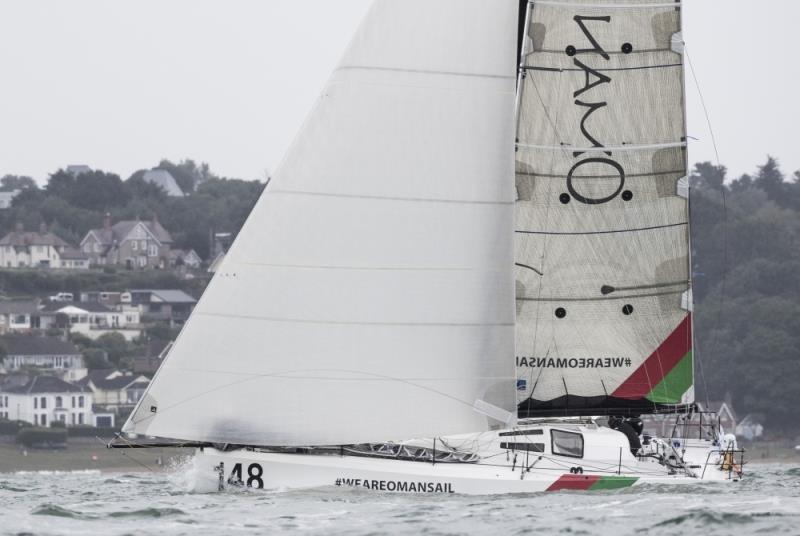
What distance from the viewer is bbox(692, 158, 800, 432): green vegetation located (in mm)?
80688

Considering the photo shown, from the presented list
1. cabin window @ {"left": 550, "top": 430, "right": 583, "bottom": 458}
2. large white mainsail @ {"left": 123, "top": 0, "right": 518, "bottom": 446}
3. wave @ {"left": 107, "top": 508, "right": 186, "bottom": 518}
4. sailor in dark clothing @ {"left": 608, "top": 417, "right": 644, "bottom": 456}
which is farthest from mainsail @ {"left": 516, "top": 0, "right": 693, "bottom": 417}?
wave @ {"left": 107, "top": 508, "right": 186, "bottom": 518}

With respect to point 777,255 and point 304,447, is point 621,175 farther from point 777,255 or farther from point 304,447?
point 777,255

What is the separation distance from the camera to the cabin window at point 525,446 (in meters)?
22.6

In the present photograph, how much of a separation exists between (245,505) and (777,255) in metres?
83.0

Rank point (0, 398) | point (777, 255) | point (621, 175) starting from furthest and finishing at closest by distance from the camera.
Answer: point (777, 255), point (0, 398), point (621, 175)

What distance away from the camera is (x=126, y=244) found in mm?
121438

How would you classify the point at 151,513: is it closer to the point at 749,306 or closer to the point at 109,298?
the point at 749,306

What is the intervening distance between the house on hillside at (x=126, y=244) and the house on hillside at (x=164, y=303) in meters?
15.5

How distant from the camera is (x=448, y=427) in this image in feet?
72.4

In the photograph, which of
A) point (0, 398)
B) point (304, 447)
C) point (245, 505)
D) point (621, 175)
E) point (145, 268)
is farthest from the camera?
point (145, 268)

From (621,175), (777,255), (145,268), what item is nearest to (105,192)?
(145,268)

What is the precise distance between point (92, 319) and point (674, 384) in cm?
7638

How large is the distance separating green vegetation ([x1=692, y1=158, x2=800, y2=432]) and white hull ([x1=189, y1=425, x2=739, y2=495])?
147 feet

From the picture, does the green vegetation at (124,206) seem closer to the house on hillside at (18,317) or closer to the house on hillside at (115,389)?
the house on hillside at (18,317)
